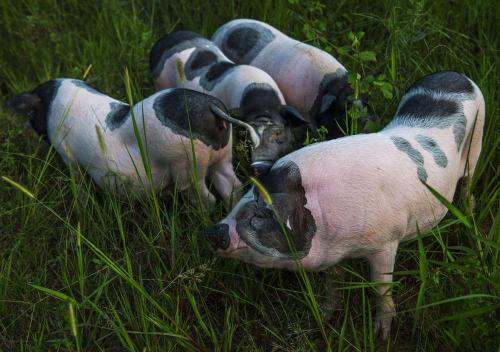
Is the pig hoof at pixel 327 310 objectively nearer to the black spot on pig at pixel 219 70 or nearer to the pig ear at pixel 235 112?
the pig ear at pixel 235 112

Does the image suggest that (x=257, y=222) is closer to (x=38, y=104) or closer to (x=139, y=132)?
(x=139, y=132)

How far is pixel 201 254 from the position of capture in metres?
2.58

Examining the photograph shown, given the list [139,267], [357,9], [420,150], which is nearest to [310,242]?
[420,150]

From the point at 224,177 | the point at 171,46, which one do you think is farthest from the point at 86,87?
the point at 224,177

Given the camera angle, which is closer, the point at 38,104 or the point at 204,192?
the point at 204,192

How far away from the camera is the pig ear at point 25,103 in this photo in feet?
10.9

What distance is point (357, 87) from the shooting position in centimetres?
279

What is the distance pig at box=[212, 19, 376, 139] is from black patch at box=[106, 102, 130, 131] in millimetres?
887

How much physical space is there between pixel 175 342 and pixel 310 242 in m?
0.56

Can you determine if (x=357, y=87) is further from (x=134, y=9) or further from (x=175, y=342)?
(x=134, y=9)

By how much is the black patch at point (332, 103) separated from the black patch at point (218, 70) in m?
0.48

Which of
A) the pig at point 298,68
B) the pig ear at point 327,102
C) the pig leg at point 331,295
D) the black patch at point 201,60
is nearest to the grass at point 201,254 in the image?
the pig leg at point 331,295

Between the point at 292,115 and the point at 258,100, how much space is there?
19 cm

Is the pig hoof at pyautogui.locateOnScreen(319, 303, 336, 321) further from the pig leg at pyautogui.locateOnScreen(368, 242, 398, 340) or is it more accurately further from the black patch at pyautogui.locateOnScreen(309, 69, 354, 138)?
the black patch at pyautogui.locateOnScreen(309, 69, 354, 138)
